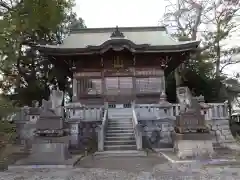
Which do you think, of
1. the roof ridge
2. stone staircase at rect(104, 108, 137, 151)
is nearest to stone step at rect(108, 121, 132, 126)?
stone staircase at rect(104, 108, 137, 151)

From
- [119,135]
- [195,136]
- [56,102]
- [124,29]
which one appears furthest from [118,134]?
[124,29]

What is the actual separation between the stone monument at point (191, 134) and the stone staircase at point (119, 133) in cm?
288

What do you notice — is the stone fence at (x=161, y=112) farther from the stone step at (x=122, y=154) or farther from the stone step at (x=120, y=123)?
the stone step at (x=122, y=154)

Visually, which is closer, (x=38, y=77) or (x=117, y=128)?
(x=117, y=128)

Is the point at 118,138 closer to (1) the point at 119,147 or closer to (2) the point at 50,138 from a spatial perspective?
(1) the point at 119,147

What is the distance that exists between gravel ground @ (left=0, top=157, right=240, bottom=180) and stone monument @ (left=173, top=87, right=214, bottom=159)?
120cm

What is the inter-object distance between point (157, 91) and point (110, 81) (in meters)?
3.59

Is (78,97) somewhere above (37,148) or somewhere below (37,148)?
above

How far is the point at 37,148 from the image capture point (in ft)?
31.9

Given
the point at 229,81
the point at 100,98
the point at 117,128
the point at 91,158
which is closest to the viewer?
the point at 91,158

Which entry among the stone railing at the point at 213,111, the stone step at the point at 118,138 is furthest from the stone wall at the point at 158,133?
the stone railing at the point at 213,111

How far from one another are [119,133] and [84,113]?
2626mm

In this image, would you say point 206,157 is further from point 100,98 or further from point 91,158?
point 100,98

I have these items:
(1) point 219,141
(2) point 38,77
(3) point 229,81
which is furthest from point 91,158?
(3) point 229,81
